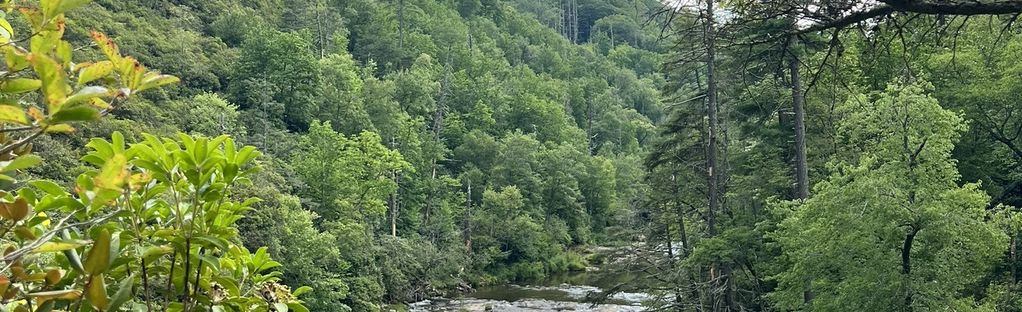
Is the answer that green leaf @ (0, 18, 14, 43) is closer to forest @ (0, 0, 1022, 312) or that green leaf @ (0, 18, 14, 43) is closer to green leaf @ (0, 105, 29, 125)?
forest @ (0, 0, 1022, 312)

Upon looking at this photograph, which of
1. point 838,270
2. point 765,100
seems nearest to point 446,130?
point 765,100

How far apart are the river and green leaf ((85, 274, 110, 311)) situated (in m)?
21.4

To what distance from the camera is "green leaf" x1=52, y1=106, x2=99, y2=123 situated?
0.91 meters

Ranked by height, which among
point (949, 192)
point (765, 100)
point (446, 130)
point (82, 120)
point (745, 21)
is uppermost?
point (745, 21)

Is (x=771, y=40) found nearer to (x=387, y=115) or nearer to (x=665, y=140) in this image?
(x=665, y=140)

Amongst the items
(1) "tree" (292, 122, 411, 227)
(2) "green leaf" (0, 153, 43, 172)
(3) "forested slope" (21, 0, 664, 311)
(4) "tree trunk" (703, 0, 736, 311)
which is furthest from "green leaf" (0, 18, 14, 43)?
(1) "tree" (292, 122, 411, 227)

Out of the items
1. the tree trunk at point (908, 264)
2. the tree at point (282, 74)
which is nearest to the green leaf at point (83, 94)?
the tree trunk at point (908, 264)

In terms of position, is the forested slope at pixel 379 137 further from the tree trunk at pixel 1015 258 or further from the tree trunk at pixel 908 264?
the tree trunk at pixel 1015 258

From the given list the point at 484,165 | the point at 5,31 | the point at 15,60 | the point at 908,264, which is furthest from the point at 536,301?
the point at 15,60

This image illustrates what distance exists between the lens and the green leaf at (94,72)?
3.42 ft

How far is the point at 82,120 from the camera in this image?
3.08 feet

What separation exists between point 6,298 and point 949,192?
1099 cm

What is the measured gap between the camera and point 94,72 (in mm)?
1087

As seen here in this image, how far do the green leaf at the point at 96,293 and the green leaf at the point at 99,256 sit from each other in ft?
0.07
